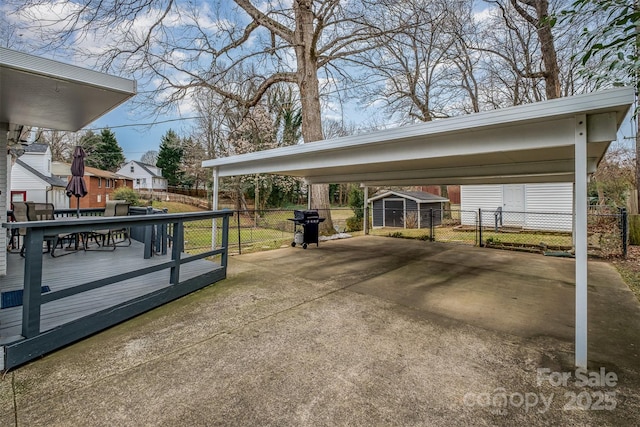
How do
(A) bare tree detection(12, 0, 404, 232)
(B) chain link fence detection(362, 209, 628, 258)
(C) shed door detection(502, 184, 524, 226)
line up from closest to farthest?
(B) chain link fence detection(362, 209, 628, 258), (A) bare tree detection(12, 0, 404, 232), (C) shed door detection(502, 184, 524, 226)

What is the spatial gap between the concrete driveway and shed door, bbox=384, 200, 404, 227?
1172 centimetres

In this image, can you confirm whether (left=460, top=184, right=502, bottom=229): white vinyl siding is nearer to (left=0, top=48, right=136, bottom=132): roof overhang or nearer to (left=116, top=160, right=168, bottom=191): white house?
(left=0, top=48, right=136, bottom=132): roof overhang

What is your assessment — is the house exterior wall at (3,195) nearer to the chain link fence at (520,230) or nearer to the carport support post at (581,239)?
the carport support post at (581,239)

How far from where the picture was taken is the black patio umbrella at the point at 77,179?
6.07 metres

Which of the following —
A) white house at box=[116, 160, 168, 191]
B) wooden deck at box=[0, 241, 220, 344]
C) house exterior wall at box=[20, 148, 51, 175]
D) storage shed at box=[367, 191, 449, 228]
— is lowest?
wooden deck at box=[0, 241, 220, 344]

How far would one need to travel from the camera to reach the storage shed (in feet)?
51.4

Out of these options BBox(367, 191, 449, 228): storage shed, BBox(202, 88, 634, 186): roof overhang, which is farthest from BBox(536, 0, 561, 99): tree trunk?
BBox(367, 191, 449, 228): storage shed

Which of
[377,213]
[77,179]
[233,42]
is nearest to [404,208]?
[377,213]

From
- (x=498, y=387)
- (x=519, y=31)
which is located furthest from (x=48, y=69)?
(x=519, y=31)

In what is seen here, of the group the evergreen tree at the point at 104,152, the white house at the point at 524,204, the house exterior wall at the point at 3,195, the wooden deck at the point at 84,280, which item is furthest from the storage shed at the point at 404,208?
the evergreen tree at the point at 104,152

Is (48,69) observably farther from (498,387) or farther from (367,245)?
(367,245)

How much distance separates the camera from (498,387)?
2.30 m

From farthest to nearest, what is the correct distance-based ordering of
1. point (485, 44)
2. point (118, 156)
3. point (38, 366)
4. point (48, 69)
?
point (118, 156) < point (485, 44) < point (48, 69) < point (38, 366)

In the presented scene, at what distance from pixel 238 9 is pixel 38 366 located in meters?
11.7
